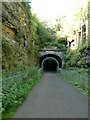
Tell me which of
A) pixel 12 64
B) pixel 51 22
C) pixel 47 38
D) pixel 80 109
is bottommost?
pixel 80 109

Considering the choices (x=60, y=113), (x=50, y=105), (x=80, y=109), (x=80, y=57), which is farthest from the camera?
(x=80, y=57)

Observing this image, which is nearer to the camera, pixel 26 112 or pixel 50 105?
pixel 26 112

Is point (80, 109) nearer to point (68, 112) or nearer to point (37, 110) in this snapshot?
point (68, 112)

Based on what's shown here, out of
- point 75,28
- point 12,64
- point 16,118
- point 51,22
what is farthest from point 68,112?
point 51,22

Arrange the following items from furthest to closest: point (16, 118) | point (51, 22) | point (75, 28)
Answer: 1. point (51, 22)
2. point (75, 28)
3. point (16, 118)

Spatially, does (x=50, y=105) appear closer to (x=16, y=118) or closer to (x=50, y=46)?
(x=16, y=118)

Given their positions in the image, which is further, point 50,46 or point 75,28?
point 50,46

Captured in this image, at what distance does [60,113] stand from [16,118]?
5.31ft

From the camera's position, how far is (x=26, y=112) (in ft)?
31.6

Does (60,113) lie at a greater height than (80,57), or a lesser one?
lesser

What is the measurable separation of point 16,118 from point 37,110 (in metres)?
1.54

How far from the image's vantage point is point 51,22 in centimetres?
5288

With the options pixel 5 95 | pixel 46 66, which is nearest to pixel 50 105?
A: pixel 5 95

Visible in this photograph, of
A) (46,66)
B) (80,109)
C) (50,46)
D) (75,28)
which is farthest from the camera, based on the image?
(46,66)
